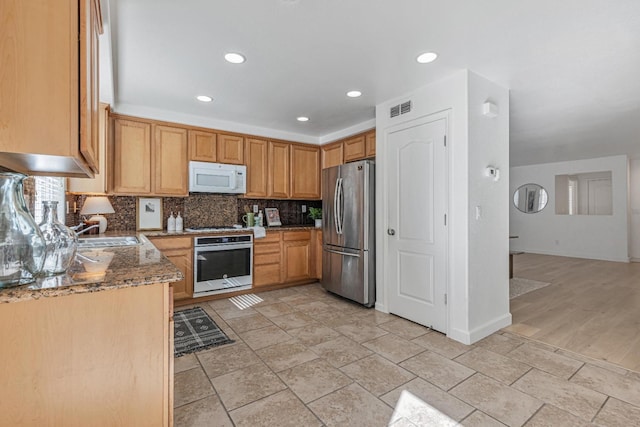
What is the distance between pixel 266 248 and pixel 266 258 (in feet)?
0.46

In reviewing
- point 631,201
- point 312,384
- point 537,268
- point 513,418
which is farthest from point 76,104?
point 631,201

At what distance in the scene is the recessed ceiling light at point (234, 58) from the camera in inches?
96.3

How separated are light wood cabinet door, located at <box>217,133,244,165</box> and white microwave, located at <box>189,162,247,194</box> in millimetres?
103

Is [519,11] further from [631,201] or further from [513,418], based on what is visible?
[631,201]

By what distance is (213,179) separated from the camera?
411cm

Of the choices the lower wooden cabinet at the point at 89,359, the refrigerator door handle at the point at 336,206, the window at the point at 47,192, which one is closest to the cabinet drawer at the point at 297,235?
the refrigerator door handle at the point at 336,206

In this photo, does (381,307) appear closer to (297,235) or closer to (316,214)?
(297,235)

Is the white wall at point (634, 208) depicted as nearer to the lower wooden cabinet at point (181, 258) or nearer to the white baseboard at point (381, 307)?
the white baseboard at point (381, 307)

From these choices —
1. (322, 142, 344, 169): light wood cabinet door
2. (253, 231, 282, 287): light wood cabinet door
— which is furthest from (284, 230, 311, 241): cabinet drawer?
(322, 142, 344, 169): light wood cabinet door

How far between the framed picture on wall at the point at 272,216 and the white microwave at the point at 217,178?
0.68m

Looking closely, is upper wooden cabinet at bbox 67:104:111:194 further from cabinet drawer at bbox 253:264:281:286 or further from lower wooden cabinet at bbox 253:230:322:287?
cabinet drawer at bbox 253:264:281:286

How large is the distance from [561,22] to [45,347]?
127 inches

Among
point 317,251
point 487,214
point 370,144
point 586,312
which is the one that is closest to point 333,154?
point 370,144

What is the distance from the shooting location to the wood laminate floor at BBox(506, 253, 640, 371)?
2.69 meters
